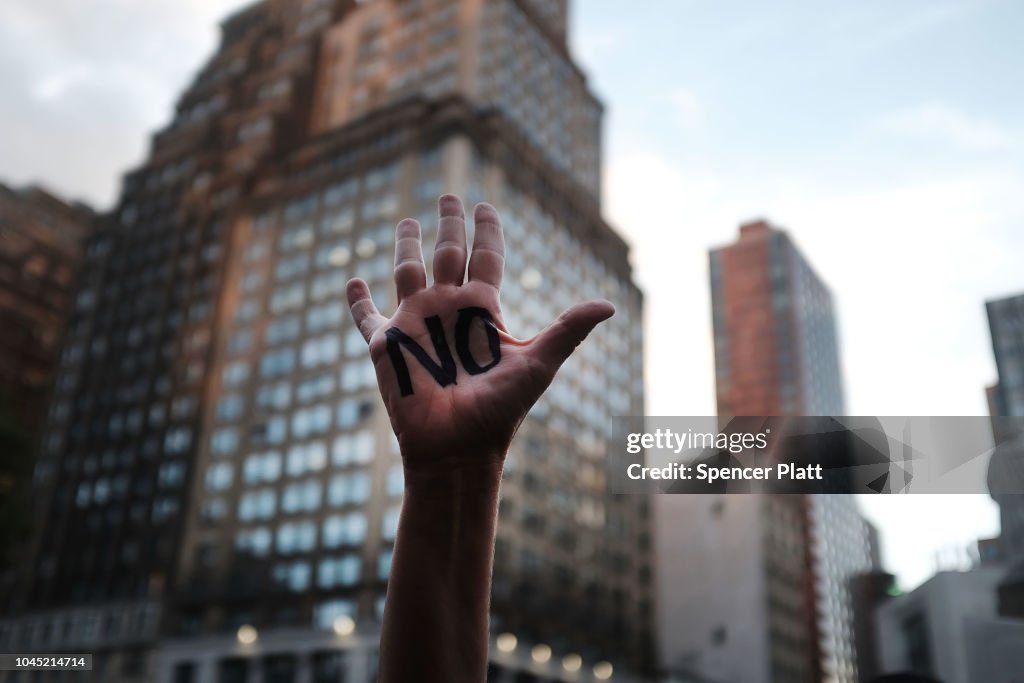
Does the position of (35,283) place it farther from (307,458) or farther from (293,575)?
(293,575)

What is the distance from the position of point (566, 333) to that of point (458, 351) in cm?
46

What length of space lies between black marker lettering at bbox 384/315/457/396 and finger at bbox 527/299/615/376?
317 millimetres

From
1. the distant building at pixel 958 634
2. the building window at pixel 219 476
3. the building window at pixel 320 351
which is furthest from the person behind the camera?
the building window at pixel 219 476

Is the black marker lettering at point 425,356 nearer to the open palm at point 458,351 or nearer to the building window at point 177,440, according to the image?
the open palm at point 458,351

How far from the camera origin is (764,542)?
3302 inches

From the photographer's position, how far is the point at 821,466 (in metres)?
11.9

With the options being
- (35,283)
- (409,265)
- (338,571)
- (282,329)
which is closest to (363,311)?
(409,265)

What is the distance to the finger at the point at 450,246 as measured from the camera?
12.5ft

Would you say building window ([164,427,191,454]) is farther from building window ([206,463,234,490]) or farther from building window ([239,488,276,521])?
building window ([239,488,276,521])

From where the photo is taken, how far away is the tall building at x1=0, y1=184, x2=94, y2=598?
243 ft

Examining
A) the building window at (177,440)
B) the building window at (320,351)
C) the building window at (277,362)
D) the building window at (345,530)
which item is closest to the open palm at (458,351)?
the building window at (345,530)

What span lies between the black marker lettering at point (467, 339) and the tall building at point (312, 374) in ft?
162

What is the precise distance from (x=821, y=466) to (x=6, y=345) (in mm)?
75517

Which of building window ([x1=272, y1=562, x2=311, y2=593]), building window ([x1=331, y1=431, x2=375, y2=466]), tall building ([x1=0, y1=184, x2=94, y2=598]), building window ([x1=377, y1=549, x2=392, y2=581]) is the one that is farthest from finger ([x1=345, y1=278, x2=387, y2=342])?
tall building ([x1=0, y1=184, x2=94, y2=598])
